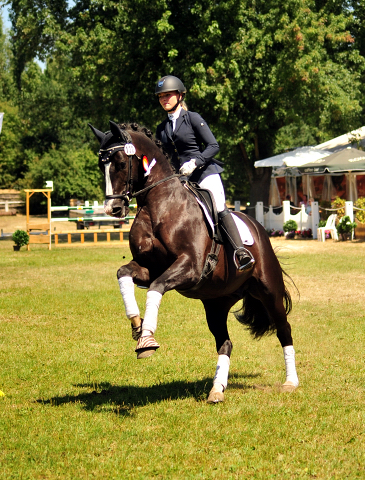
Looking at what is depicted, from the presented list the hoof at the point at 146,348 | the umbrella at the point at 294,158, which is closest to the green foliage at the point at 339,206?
the umbrella at the point at 294,158

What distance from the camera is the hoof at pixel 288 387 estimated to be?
708 cm

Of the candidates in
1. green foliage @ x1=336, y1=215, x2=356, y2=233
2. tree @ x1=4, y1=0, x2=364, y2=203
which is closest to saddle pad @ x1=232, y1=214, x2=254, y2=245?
green foliage @ x1=336, y1=215, x2=356, y2=233

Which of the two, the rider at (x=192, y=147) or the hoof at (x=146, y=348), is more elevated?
the rider at (x=192, y=147)

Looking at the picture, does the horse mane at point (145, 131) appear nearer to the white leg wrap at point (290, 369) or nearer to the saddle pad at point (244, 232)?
the saddle pad at point (244, 232)

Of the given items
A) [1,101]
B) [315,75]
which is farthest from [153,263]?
[1,101]

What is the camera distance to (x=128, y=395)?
7.03 m

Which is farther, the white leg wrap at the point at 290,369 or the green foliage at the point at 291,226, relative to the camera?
the green foliage at the point at 291,226

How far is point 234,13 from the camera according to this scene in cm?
2977

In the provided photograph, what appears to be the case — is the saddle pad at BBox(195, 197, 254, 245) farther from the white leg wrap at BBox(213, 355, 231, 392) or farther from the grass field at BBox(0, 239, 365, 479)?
the grass field at BBox(0, 239, 365, 479)

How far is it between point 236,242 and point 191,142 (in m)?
1.19

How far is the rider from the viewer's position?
Answer: 6.67m

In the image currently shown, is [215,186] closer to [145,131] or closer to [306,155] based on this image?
[145,131]

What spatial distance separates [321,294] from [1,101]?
68404 millimetres

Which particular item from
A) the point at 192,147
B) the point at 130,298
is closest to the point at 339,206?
the point at 192,147
